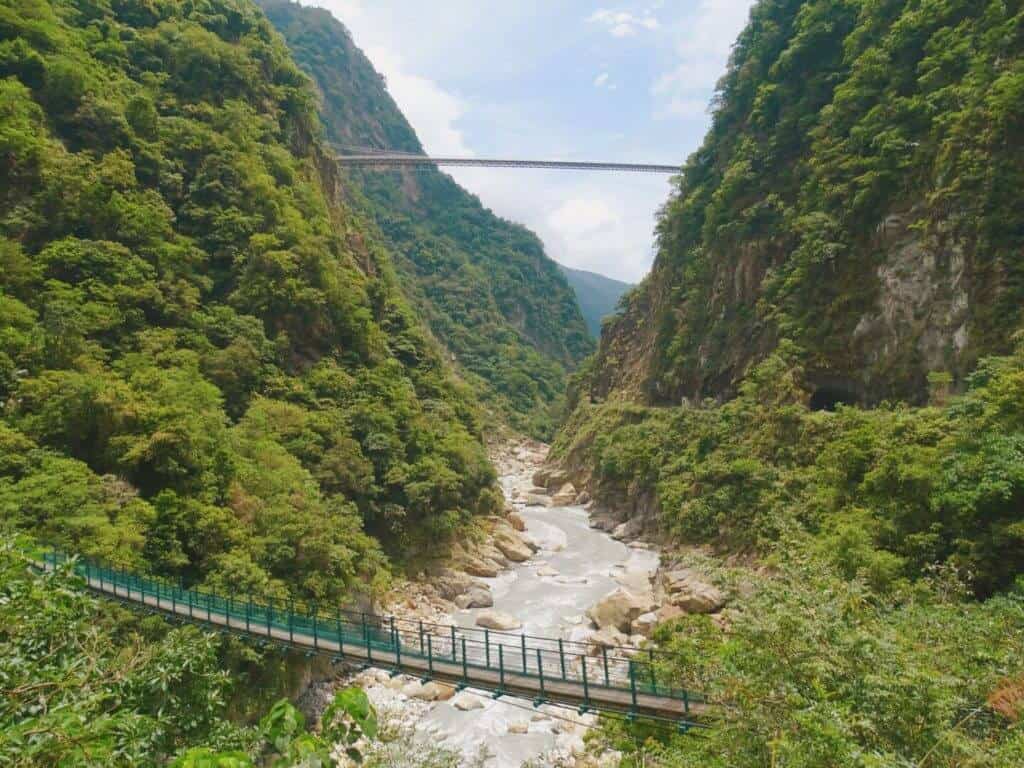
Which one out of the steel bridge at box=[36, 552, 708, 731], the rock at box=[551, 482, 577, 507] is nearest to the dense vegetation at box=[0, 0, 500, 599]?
the steel bridge at box=[36, 552, 708, 731]

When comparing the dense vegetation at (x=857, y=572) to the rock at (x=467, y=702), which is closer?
the dense vegetation at (x=857, y=572)

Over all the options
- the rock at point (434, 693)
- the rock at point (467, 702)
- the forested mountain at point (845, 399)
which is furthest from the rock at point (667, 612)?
the rock at point (434, 693)

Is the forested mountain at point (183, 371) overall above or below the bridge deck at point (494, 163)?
below

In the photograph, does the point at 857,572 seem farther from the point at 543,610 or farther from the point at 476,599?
the point at 476,599

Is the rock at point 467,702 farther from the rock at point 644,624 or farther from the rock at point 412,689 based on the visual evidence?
the rock at point 644,624

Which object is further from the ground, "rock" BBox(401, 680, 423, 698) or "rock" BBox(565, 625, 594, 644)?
"rock" BBox(565, 625, 594, 644)

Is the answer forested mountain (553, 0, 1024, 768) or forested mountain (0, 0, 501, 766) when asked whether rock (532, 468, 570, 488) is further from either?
forested mountain (0, 0, 501, 766)

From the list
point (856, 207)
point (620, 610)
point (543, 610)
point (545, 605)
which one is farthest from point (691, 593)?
point (856, 207)
